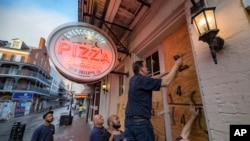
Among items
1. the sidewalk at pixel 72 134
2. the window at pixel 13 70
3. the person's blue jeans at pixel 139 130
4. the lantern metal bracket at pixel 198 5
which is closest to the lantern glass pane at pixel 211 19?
the lantern metal bracket at pixel 198 5

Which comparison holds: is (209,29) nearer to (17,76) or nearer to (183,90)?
(183,90)

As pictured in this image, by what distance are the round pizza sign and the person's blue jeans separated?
3.96 feet

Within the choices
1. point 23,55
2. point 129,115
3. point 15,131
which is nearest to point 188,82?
point 129,115

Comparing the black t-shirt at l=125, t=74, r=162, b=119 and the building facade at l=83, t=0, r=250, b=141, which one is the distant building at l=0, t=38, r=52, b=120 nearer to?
the building facade at l=83, t=0, r=250, b=141

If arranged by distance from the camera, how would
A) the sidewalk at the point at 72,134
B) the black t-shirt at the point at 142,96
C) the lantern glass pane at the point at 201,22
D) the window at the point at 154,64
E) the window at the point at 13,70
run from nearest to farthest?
1. the lantern glass pane at the point at 201,22
2. the black t-shirt at the point at 142,96
3. the window at the point at 154,64
4. the sidewalk at the point at 72,134
5. the window at the point at 13,70

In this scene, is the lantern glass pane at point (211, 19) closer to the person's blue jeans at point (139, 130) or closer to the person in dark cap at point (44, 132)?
the person's blue jeans at point (139, 130)

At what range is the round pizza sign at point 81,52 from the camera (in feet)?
6.88

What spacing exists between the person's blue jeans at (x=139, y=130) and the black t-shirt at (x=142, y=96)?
0.07 meters

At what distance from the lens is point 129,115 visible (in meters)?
1.29

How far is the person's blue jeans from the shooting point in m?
1.14

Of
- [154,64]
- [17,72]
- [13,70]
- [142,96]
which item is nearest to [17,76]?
[17,72]

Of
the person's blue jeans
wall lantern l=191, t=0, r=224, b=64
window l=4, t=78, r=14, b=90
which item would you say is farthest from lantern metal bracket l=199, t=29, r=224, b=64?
window l=4, t=78, r=14, b=90

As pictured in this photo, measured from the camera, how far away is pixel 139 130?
1173 millimetres

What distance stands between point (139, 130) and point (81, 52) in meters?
1.75
